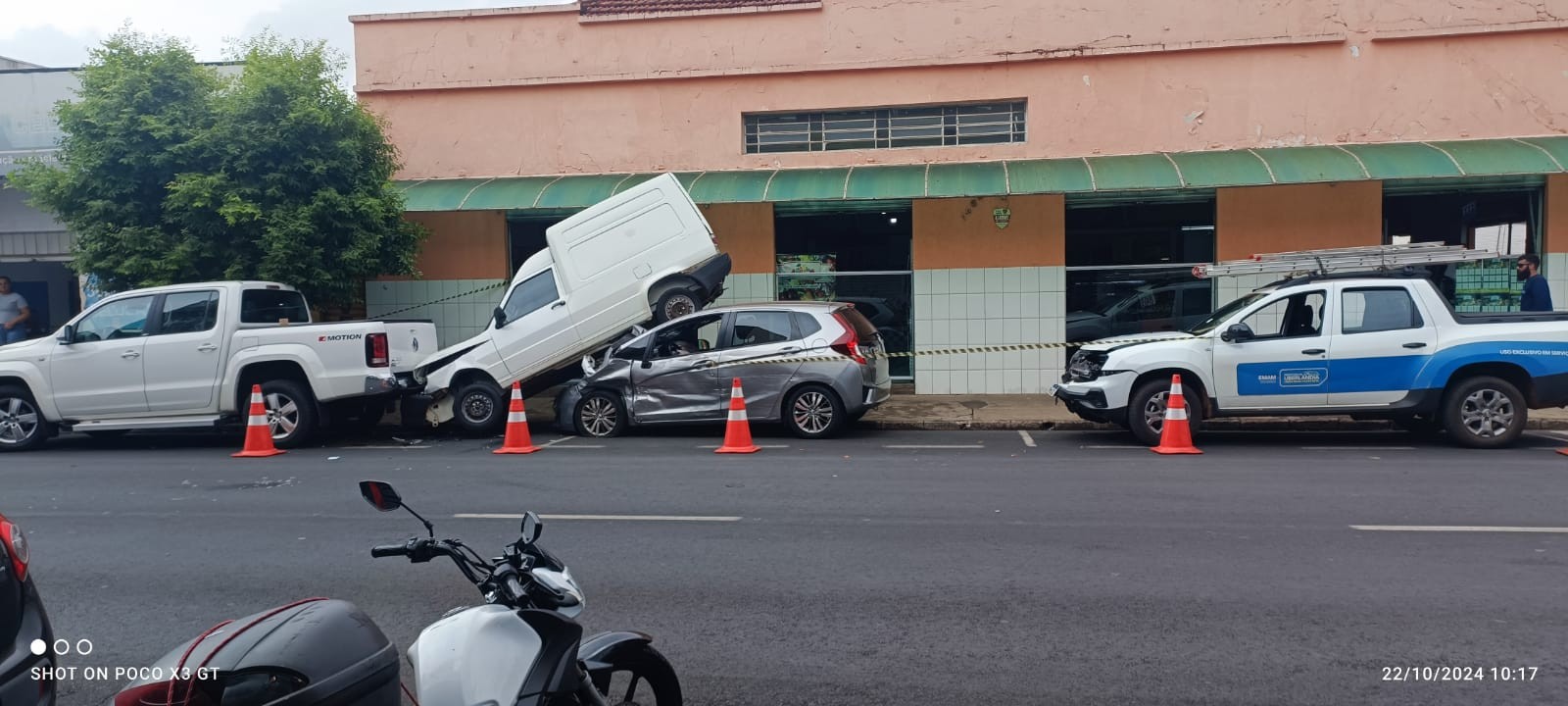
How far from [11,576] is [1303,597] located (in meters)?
5.75

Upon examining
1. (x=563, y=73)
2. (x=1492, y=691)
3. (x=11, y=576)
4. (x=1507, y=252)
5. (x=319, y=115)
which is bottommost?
(x=1492, y=691)

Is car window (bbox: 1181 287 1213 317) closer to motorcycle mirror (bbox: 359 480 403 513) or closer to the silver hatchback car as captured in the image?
the silver hatchback car

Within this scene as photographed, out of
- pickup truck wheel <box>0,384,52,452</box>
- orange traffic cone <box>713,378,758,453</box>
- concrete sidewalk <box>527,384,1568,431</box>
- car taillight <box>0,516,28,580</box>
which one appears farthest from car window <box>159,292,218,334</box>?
car taillight <box>0,516,28,580</box>

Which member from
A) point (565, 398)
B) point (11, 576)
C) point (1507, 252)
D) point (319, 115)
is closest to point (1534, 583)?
point (11, 576)

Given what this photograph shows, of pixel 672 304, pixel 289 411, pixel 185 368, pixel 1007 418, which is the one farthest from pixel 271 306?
pixel 1007 418

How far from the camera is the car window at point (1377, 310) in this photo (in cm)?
1094

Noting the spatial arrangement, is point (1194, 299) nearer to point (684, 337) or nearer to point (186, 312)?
point (684, 337)

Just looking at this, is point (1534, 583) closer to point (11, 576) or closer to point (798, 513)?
point (798, 513)

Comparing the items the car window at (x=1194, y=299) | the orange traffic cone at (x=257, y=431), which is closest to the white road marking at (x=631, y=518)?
the orange traffic cone at (x=257, y=431)

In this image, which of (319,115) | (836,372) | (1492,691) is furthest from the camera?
(319,115)

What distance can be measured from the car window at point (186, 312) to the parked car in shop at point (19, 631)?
962 centimetres

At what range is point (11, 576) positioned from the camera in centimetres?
362

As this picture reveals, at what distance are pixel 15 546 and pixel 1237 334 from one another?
10.5 metres

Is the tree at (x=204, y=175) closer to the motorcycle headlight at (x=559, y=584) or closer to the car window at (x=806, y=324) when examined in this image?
the car window at (x=806, y=324)
